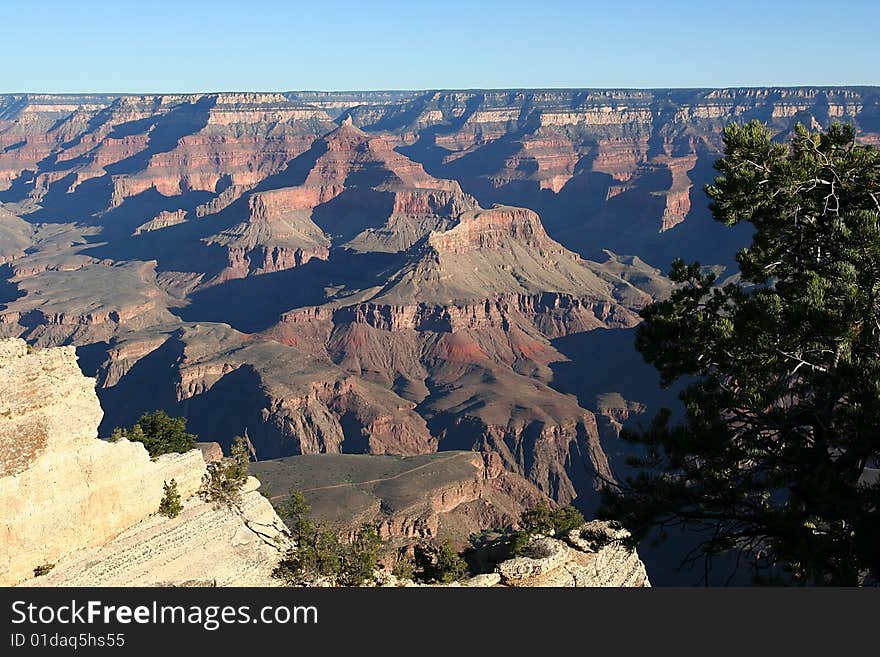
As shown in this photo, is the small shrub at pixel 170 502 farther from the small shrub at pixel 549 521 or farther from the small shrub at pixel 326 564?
the small shrub at pixel 549 521

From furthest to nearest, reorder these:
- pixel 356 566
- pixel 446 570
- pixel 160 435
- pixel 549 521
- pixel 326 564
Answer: pixel 160 435, pixel 549 521, pixel 446 570, pixel 356 566, pixel 326 564

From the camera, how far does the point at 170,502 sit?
109 feet

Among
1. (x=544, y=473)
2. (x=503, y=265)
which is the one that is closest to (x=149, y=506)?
(x=544, y=473)

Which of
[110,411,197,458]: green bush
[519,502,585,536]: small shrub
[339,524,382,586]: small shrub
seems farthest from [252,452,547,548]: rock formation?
[339,524,382,586]: small shrub

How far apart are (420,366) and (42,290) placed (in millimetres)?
100789

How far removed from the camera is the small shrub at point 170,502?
33.1 meters

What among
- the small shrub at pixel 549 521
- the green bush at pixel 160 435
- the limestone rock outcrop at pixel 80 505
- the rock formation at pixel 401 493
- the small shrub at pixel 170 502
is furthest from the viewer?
the rock formation at pixel 401 493

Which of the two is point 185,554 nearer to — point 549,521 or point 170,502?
point 170,502

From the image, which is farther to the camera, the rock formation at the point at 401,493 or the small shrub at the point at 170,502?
the rock formation at the point at 401,493

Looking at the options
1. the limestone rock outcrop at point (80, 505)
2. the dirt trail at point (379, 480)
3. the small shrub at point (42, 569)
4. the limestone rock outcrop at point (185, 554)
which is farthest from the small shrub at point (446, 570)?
the dirt trail at point (379, 480)

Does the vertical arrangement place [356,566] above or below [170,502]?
below

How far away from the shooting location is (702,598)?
17562 mm

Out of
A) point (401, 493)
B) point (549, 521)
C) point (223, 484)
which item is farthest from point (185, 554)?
point (401, 493)

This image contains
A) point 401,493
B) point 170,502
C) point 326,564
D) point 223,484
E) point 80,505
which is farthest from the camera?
point 401,493
